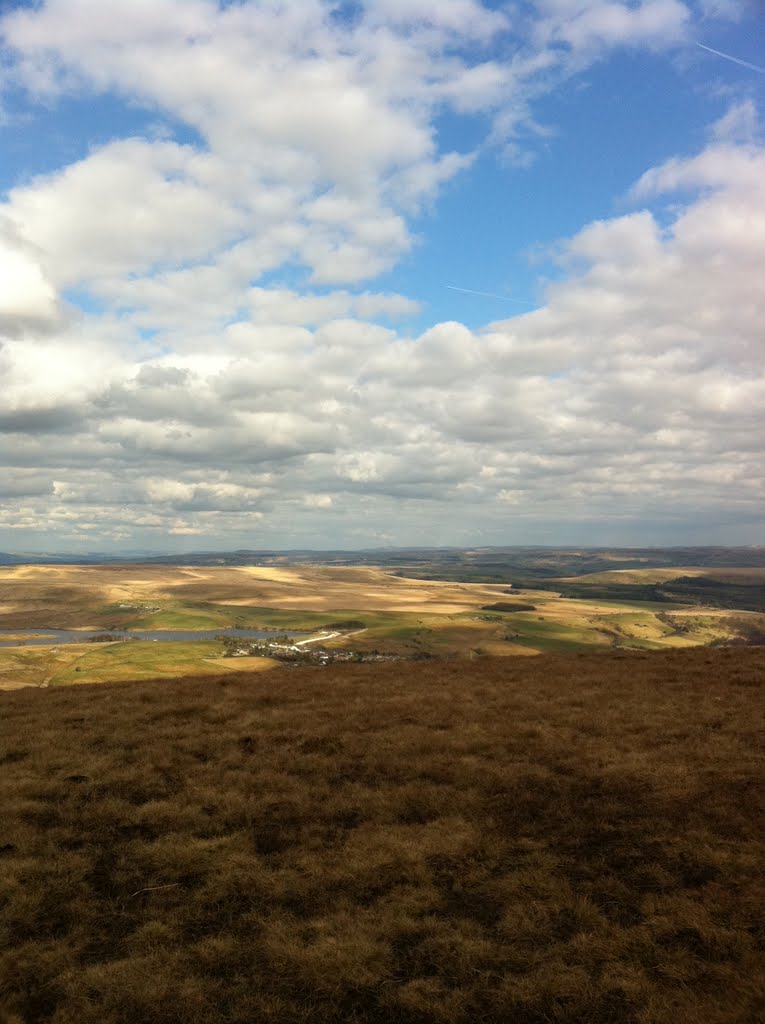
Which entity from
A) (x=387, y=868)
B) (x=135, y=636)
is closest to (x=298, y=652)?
(x=135, y=636)

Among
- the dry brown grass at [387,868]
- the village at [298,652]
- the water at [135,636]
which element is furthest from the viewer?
the water at [135,636]

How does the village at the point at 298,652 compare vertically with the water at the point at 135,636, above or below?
above

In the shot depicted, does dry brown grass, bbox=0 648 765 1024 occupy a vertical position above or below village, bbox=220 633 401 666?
above

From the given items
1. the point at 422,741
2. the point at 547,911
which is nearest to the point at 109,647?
the point at 422,741

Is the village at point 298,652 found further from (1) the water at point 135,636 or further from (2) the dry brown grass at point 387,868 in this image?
(2) the dry brown grass at point 387,868

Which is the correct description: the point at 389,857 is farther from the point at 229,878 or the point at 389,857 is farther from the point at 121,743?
the point at 121,743

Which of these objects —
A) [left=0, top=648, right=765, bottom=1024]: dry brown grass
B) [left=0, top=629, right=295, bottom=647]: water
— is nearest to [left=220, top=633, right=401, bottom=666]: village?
[left=0, top=629, right=295, bottom=647]: water

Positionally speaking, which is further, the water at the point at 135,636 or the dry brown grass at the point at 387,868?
the water at the point at 135,636

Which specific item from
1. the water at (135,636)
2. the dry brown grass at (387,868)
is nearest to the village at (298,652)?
the water at (135,636)

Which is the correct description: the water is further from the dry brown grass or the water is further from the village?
the dry brown grass
